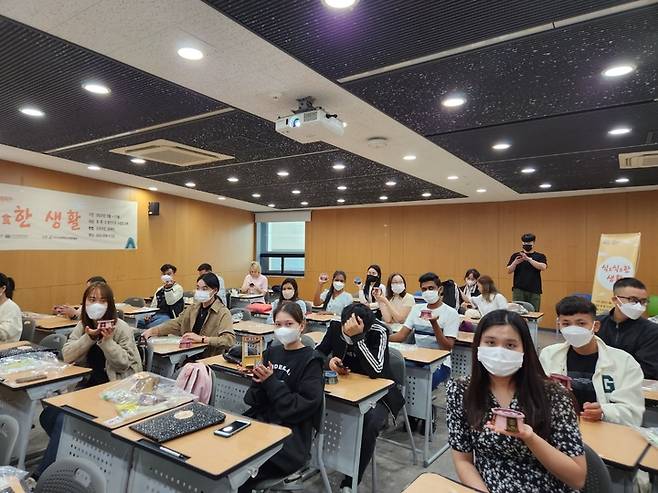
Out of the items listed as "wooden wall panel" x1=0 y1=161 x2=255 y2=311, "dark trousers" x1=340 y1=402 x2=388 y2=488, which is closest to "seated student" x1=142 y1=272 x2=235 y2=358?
"dark trousers" x1=340 y1=402 x2=388 y2=488

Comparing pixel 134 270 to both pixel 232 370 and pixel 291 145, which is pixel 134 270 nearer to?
pixel 291 145

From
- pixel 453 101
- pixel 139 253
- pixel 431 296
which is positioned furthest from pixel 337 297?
pixel 139 253

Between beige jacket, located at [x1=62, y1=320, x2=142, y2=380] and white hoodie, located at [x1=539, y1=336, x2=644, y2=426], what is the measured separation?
10.2 feet

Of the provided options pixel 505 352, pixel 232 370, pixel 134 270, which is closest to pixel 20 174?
pixel 134 270

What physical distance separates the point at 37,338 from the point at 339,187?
17.8ft

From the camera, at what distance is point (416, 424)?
387cm

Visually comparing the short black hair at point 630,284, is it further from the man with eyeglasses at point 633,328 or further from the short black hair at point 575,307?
Answer: the short black hair at point 575,307

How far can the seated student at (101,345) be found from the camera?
2.92 m

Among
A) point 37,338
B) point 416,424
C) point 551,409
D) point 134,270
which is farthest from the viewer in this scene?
point 134,270

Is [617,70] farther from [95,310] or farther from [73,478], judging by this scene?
[95,310]

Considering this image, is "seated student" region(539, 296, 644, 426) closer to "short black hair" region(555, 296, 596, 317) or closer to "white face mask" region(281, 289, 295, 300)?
"short black hair" region(555, 296, 596, 317)

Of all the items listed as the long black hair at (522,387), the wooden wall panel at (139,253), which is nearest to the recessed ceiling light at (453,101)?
the long black hair at (522,387)

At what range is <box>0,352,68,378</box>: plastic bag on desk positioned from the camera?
2.78 metres

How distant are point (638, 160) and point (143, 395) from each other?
6.28 metres
